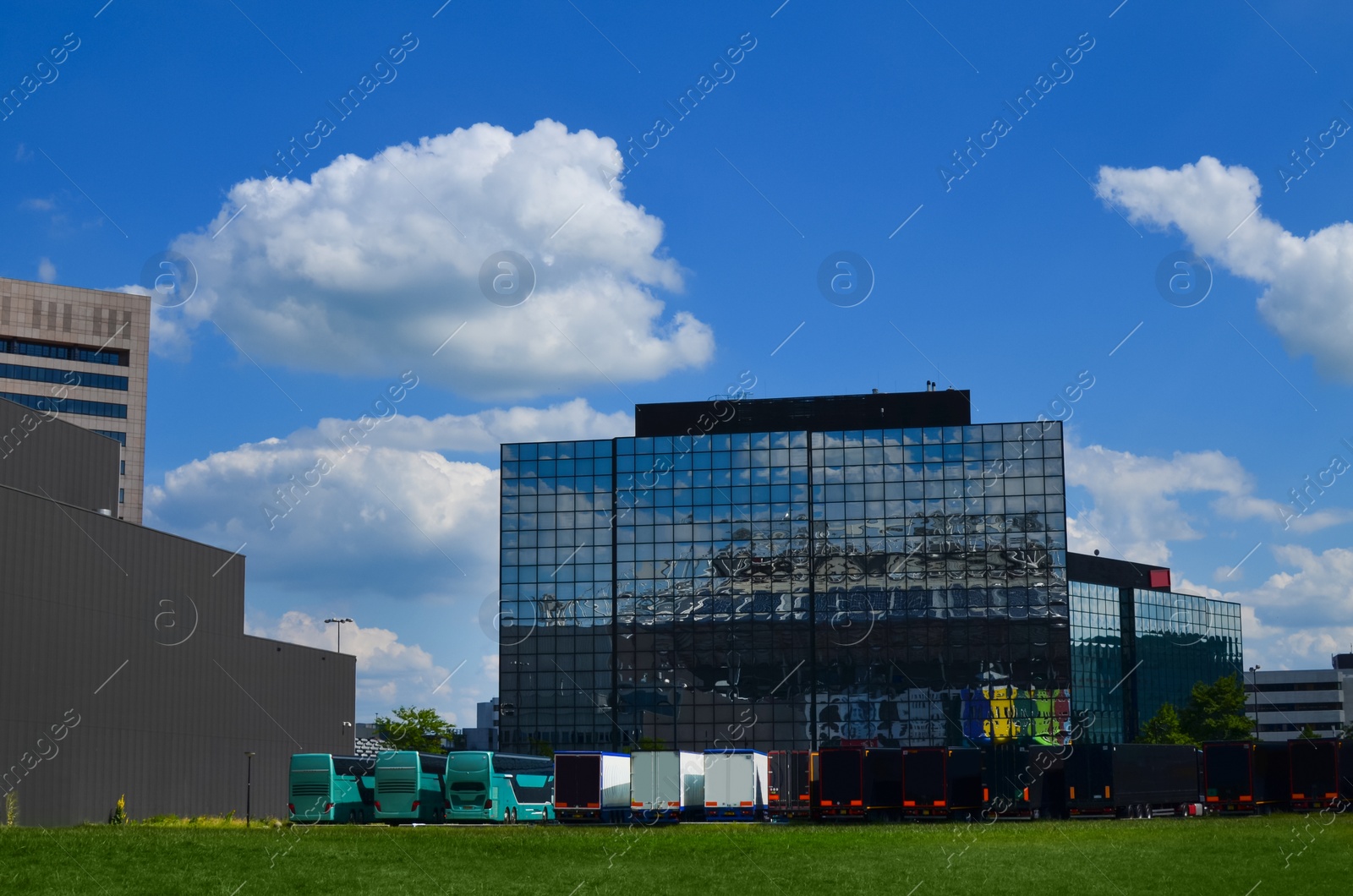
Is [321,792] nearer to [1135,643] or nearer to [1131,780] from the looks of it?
[1131,780]

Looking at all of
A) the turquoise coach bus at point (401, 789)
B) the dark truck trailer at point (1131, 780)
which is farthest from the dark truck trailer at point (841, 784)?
the turquoise coach bus at point (401, 789)

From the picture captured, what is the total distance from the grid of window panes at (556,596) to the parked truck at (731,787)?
58423 millimetres

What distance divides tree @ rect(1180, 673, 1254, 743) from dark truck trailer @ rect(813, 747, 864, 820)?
6396 cm

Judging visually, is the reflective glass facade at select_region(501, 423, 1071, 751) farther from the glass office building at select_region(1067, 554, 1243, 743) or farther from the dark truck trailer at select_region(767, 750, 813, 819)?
the dark truck trailer at select_region(767, 750, 813, 819)

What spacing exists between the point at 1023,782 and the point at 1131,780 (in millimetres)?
6474

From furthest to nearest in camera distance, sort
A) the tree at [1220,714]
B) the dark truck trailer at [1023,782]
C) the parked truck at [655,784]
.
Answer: the tree at [1220,714] < the parked truck at [655,784] < the dark truck trailer at [1023,782]

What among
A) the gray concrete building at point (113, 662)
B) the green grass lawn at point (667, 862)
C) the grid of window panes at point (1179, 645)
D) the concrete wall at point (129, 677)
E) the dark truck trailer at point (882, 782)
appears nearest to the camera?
the green grass lawn at point (667, 862)

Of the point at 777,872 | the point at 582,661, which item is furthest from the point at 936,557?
the point at 777,872

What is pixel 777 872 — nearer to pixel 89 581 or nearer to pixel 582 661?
pixel 89 581

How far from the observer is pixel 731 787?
7069 centimetres

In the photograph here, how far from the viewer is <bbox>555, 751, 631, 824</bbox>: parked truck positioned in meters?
66.4

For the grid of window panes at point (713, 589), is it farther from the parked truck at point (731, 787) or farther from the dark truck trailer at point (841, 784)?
the dark truck trailer at point (841, 784)

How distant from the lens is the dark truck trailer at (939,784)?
65.1 m

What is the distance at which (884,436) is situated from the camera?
129625 millimetres
